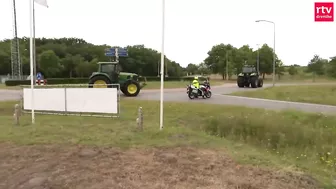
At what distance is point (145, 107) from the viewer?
656 inches

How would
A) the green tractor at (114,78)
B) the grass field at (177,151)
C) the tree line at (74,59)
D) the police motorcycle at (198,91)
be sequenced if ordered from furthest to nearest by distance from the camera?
the tree line at (74,59), the green tractor at (114,78), the police motorcycle at (198,91), the grass field at (177,151)

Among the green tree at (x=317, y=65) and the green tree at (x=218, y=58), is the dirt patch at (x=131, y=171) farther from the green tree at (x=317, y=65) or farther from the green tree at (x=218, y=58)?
the green tree at (x=218, y=58)


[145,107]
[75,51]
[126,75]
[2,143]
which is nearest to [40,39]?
[75,51]

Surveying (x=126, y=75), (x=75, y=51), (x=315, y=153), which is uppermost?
(x=75, y=51)

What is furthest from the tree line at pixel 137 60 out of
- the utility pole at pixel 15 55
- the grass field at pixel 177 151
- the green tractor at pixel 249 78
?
the grass field at pixel 177 151

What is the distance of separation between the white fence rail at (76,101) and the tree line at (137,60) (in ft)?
187

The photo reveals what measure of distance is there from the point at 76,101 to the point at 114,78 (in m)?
9.78

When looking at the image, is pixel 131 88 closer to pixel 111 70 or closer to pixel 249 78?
pixel 111 70

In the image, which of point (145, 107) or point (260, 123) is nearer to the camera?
point (260, 123)

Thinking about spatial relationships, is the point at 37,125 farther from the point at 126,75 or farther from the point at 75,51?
the point at 75,51

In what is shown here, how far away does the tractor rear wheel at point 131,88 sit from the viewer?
23.7m

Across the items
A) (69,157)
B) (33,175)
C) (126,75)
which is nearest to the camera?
(33,175)

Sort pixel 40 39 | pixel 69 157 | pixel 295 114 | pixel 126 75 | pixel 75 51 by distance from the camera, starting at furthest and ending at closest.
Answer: pixel 40 39
pixel 75 51
pixel 126 75
pixel 295 114
pixel 69 157

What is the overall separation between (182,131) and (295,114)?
621 centimetres
